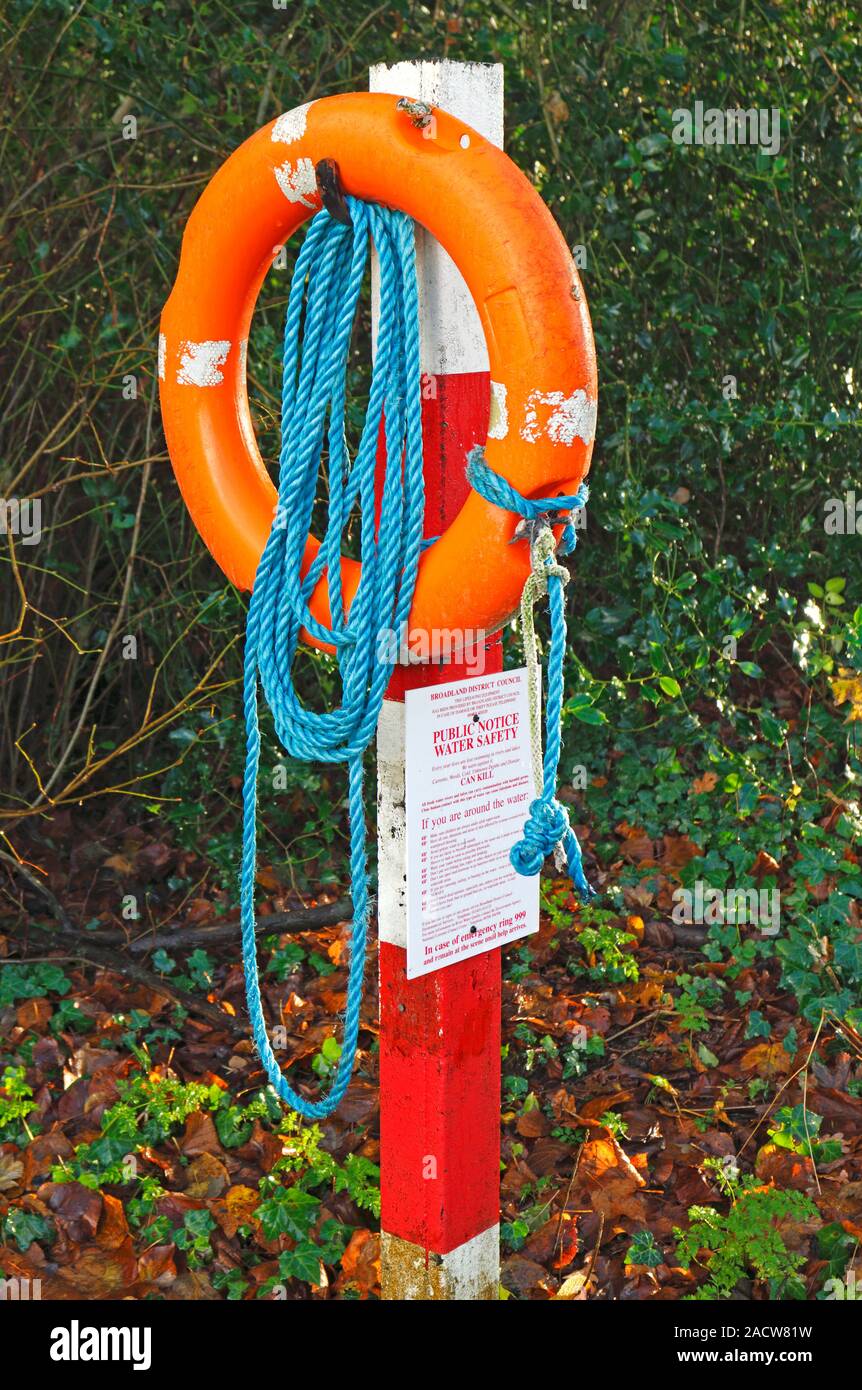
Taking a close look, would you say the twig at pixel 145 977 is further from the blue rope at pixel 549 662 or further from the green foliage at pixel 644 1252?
the blue rope at pixel 549 662

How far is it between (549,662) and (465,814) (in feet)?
1.13

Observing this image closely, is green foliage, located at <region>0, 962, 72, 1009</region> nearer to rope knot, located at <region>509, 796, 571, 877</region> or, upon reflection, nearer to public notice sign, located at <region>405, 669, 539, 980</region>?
public notice sign, located at <region>405, 669, 539, 980</region>

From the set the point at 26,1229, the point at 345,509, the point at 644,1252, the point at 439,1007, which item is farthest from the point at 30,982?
the point at 345,509

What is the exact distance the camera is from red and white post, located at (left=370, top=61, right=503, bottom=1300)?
1.91m

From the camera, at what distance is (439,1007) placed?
2.04 metres

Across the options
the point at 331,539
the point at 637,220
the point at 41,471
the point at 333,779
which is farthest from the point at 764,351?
the point at 331,539

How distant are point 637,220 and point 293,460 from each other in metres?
2.21

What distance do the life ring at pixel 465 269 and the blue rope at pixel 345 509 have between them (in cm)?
4

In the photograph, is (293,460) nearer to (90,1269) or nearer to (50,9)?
(90,1269)

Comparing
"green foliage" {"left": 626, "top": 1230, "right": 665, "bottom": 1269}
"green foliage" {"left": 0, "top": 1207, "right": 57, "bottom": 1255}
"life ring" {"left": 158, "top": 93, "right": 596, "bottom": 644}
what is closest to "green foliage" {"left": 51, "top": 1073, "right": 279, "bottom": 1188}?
"green foliage" {"left": 0, "top": 1207, "right": 57, "bottom": 1255}

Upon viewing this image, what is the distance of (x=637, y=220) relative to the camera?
3.89 meters

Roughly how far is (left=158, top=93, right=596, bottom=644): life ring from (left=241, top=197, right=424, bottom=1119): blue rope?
0.04m

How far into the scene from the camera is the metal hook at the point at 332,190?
6.25 feet

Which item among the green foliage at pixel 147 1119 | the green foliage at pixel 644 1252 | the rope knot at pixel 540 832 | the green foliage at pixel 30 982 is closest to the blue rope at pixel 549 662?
the rope knot at pixel 540 832
